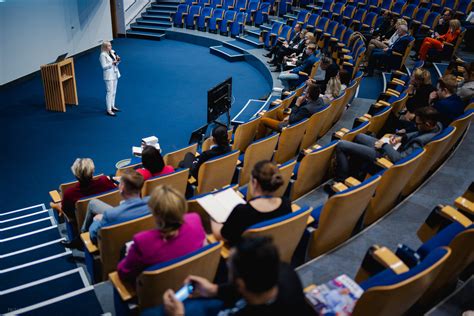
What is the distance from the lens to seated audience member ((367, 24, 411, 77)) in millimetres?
6441

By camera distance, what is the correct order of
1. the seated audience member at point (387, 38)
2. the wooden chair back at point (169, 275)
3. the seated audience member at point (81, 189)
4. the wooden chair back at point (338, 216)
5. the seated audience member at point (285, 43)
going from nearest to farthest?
the wooden chair back at point (169, 275) < the wooden chair back at point (338, 216) < the seated audience member at point (81, 189) < the seated audience member at point (387, 38) < the seated audience member at point (285, 43)

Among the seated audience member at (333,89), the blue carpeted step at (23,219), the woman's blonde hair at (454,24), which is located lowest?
the blue carpeted step at (23,219)

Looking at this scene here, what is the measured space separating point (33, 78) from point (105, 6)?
3.64 m

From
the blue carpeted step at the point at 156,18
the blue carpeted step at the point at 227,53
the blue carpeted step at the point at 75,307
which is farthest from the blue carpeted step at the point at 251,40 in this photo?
the blue carpeted step at the point at 75,307

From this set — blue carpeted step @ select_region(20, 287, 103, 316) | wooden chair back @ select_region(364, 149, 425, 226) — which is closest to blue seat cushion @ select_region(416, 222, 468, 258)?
wooden chair back @ select_region(364, 149, 425, 226)

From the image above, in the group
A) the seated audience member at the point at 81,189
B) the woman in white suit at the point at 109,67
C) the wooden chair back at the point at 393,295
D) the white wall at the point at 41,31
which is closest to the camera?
the wooden chair back at the point at 393,295

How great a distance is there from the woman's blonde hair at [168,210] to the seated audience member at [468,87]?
3.50 m

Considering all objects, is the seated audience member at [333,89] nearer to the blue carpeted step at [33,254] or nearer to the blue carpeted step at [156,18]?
the blue carpeted step at [33,254]

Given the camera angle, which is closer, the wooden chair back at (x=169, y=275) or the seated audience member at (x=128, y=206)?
the wooden chair back at (x=169, y=275)

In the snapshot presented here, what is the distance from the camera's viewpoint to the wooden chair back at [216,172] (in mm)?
3072

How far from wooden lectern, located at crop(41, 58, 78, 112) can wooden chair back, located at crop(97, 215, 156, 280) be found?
478cm

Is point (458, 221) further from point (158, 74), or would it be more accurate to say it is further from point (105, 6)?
point (105, 6)

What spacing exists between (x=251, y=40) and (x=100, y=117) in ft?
17.5

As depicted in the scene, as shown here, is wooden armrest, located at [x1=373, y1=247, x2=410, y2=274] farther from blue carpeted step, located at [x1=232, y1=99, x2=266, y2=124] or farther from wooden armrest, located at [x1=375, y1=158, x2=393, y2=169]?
blue carpeted step, located at [x1=232, y1=99, x2=266, y2=124]
